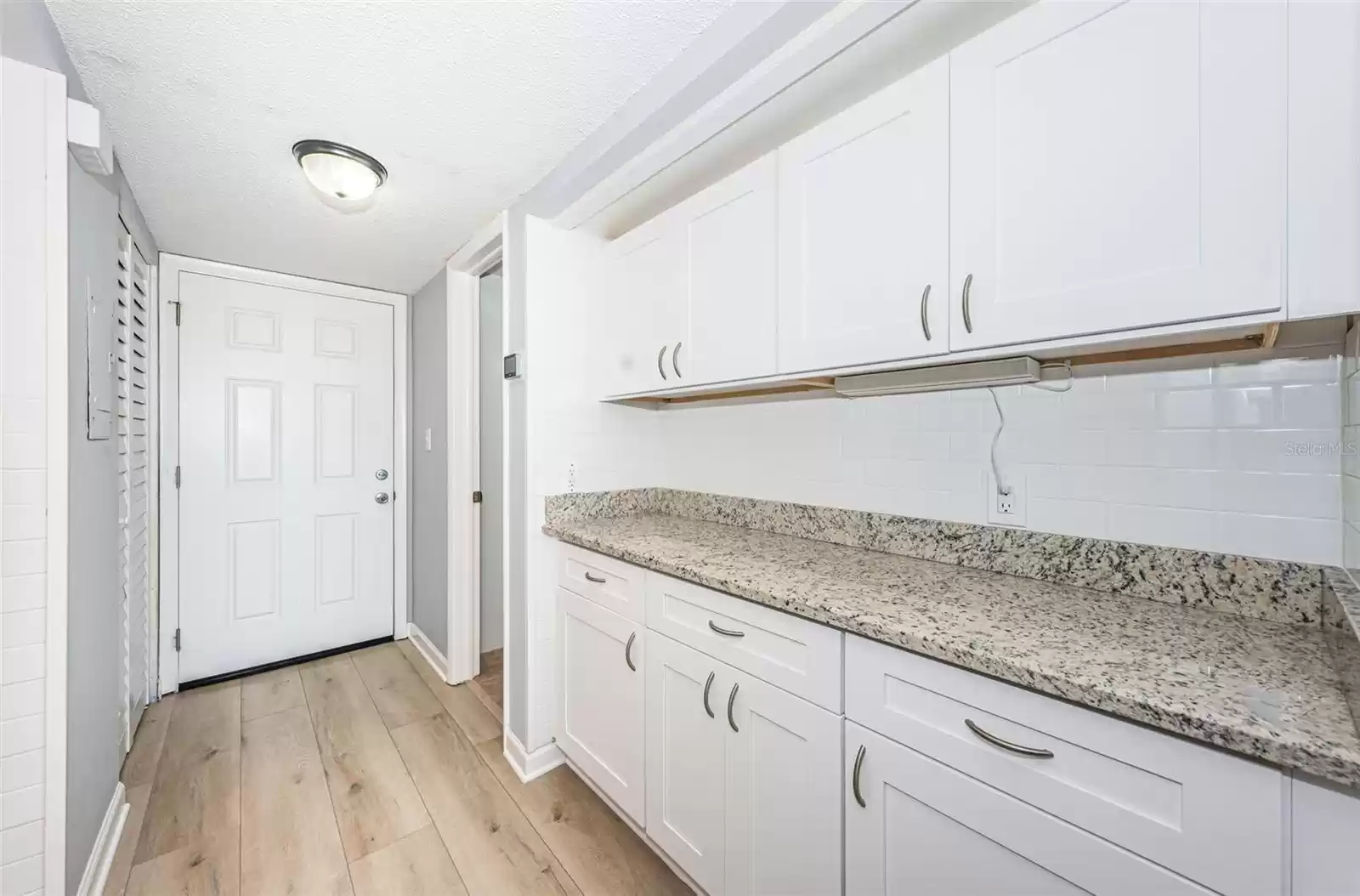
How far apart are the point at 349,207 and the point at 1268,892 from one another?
2.90 m

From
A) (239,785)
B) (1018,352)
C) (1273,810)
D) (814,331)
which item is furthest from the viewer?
(239,785)

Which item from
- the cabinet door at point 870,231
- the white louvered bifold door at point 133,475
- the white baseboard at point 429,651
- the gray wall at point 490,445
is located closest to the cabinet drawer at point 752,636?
the cabinet door at point 870,231

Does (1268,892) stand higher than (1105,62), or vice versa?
(1105,62)

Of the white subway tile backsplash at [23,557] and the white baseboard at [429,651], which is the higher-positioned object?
the white subway tile backsplash at [23,557]

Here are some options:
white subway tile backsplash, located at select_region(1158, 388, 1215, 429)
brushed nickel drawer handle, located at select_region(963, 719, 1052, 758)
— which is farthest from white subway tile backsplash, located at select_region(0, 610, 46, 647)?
white subway tile backsplash, located at select_region(1158, 388, 1215, 429)

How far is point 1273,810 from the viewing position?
0.61 m

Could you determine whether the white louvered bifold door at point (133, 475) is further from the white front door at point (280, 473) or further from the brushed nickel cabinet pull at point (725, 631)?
the brushed nickel cabinet pull at point (725, 631)

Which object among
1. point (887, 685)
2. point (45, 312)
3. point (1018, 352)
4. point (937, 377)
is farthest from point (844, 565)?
point (45, 312)

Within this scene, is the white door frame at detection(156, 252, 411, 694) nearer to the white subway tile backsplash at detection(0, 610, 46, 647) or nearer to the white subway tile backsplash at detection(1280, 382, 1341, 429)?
the white subway tile backsplash at detection(0, 610, 46, 647)

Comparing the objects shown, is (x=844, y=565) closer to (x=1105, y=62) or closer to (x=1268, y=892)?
(x=1268, y=892)

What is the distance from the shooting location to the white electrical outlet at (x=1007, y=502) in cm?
125

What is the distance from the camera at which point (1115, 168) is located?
0.87 m

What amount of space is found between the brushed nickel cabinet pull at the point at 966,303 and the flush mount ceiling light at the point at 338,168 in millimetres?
1832

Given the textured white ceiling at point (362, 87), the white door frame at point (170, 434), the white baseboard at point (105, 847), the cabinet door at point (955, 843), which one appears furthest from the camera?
the white door frame at point (170, 434)
